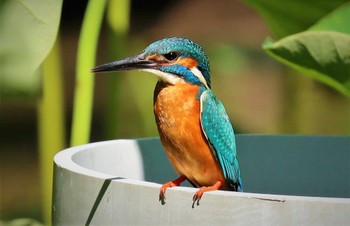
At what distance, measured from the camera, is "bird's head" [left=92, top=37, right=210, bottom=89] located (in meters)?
1.27

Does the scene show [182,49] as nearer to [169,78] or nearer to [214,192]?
[169,78]

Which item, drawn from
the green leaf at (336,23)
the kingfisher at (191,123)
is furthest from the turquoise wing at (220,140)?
the green leaf at (336,23)

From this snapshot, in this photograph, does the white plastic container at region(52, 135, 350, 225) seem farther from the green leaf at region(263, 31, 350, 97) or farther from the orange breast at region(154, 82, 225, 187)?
the green leaf at region(263, 31, 350, 97)

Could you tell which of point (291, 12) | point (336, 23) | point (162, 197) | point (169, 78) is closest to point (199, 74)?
point (169, 78)

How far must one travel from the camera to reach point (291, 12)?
4.30 ft

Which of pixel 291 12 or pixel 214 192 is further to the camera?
pixel 291 12

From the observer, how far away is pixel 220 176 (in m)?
1.34

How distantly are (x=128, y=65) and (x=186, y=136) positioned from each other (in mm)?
138

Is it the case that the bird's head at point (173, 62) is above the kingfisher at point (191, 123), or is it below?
above

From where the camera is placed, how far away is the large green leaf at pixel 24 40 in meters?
1.26

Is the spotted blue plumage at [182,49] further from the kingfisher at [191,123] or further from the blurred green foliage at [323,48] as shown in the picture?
the blurred green foliage at [323,48]

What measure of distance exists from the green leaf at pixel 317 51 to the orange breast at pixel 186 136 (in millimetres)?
245

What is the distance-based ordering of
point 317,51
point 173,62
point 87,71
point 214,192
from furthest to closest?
point 173,62, point 87,71, point 317,51, point 214,192

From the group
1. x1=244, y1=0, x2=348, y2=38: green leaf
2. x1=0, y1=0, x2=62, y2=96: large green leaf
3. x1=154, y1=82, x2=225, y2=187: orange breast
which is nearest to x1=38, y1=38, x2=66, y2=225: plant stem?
x1=0, y1=0, x2=62, y2=96: large green leaf
